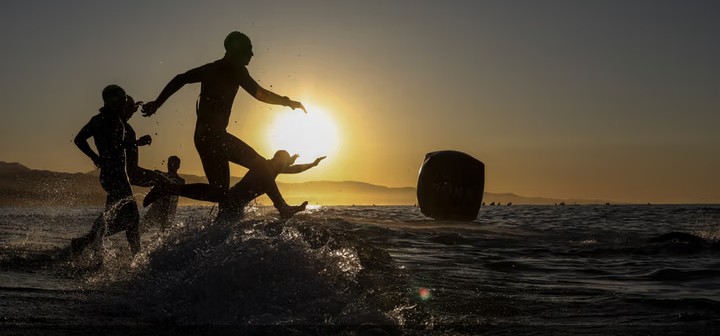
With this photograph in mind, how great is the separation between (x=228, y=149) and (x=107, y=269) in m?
2.42

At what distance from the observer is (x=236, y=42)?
9.61 meters

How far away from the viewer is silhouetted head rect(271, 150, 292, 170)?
10242mm

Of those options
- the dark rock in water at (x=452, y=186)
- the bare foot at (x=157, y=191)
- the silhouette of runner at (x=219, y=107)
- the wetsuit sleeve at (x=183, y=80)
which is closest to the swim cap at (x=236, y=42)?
the silhouette of runner at (x=219, y=107)

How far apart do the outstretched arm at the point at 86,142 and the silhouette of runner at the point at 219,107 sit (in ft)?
4.13

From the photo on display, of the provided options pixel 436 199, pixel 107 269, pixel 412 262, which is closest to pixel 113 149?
pixel 107 269

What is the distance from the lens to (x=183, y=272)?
7504 mm

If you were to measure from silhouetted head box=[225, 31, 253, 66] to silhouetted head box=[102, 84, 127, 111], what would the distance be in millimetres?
2057

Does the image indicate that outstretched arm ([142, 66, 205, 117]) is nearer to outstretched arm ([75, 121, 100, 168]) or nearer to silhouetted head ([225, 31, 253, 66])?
silhouetted head ([225, 31, 253, 66])

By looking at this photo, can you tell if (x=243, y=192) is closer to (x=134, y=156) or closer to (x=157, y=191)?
(x=157, y=191)

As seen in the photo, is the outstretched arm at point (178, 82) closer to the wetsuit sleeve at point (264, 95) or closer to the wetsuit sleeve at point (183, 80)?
the wetsuit sleeve at point (183, 80)

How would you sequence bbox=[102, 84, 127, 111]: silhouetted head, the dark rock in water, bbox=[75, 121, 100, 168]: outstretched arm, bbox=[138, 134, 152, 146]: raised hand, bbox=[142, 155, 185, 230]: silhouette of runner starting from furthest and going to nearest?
the dark rock in water < bbox=[142, 155, 185, 230]: silhouette of runner < bbox=[138, 134, 152, 146]: raised hand < bbox=[102, 84, 127, 111]: silhouetted head < bbox=[75, 121, 100, 168]: outstretched arm

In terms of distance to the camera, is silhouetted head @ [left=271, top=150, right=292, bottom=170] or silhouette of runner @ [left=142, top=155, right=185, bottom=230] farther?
silhouette of runner @ [left=142, top=155, right=185, bottom=230]

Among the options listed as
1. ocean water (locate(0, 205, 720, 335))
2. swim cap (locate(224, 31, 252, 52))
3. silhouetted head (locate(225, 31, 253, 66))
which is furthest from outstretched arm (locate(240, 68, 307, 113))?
ocean water (locate(0, 205, 720, 335))

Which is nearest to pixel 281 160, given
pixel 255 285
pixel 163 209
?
pixel 255 285
